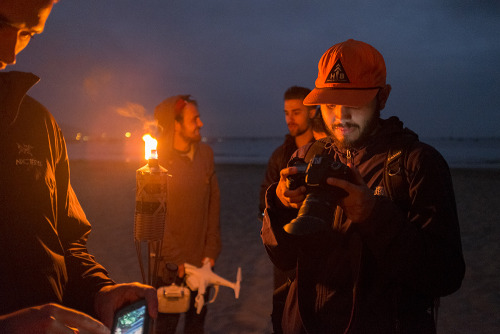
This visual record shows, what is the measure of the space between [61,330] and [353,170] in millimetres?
1229

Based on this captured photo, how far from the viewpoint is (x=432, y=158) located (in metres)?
1.79

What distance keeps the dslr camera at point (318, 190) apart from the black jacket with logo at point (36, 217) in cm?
83

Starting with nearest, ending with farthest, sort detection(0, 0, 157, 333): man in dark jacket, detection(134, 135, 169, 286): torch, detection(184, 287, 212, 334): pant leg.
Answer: detection(0, 0, 157, 333): man in dark jacket, detection(134, 135, 169, 286): torch, detection(184, 287, 212, 334): pant leg

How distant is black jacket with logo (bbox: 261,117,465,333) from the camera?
1711mm

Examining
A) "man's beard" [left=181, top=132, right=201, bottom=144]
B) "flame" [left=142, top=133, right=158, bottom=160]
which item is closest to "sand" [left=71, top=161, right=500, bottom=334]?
"man's beard" [left=181, top=132, right=201, bottom=144]

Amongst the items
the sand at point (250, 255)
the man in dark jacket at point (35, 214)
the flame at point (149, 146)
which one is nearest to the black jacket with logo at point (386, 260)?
the flame at point (149, 146)

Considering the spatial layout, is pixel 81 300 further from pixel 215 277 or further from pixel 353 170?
pixel 215 277

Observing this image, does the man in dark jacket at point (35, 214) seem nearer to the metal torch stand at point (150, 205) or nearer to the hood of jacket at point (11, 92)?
the hood of jacket at point (11, 92)

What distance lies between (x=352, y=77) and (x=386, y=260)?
0.98m

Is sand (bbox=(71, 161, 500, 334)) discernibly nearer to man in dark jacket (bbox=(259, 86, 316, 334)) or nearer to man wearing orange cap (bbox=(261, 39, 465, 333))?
man in dark jacket (bbox=(259, 86, 316, 334))

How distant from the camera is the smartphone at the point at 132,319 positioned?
110 centimetres

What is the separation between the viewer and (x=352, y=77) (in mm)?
2072

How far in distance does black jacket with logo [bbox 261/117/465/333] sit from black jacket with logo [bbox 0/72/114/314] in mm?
1012

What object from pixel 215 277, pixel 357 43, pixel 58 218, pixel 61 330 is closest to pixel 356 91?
pixel 357 43
